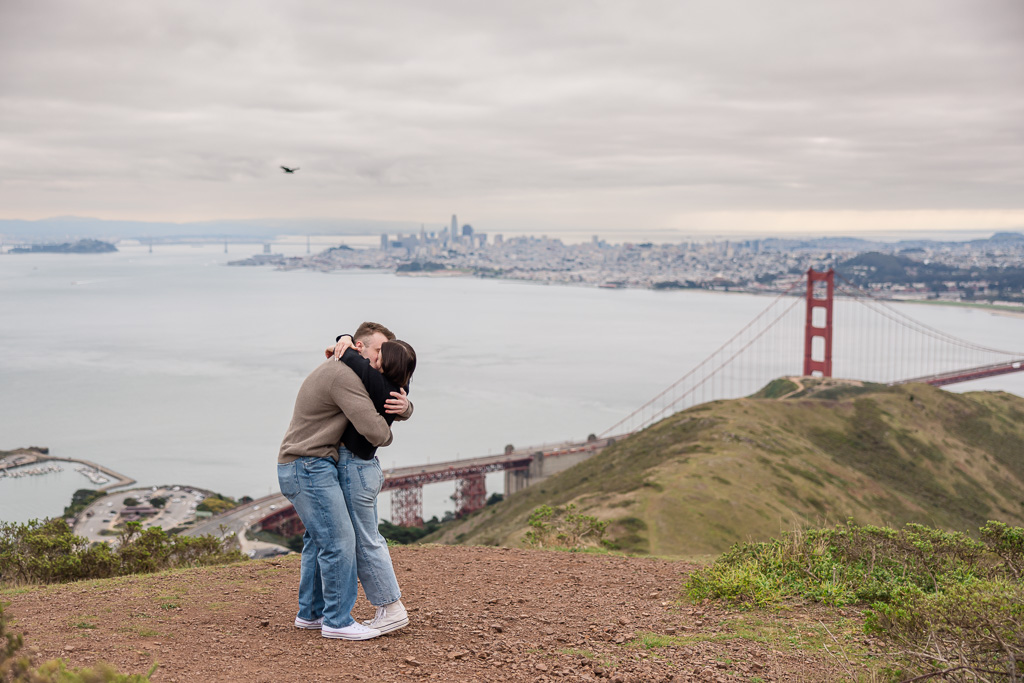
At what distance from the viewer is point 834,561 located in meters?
4.53

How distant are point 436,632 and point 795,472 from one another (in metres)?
21.6

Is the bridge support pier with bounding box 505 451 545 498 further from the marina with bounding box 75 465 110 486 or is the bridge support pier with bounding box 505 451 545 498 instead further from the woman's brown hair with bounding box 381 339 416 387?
the woman's brown hair with bounding box 381 339 416 387

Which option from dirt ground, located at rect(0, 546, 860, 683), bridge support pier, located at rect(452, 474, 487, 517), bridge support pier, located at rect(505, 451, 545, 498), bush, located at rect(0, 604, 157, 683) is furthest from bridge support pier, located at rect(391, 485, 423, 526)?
bush, located at rect(0, 604, 157, 683)

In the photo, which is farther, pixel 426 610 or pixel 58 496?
pixel 58 496

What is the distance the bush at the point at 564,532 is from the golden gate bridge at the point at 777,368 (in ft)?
98.2

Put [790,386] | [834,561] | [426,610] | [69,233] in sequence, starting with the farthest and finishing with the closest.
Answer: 1. [69,233]
2. [790,386]
3. [834,561]
4. [426,610]

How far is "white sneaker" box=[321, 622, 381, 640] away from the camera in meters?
3.18

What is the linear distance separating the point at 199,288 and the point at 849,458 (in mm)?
138262

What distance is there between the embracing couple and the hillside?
33.7ft

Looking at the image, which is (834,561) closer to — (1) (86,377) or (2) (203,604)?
(2) (203,604)

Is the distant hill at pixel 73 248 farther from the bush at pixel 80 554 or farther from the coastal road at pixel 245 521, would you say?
the bush at pixel 80 554

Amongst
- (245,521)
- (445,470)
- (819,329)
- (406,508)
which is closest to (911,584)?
(245,521)

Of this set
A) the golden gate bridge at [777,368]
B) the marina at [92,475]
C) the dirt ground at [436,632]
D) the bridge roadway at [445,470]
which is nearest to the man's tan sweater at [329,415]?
the dirt ground at [436,632]

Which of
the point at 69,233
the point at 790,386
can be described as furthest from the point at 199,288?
the point at 790,386
